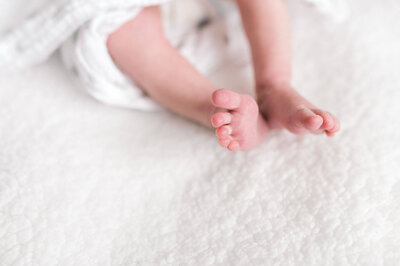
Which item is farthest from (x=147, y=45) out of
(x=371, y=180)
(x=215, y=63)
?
(x=371, y=180)

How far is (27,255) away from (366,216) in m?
0.45

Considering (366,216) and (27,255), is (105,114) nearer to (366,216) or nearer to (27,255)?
(27,255)

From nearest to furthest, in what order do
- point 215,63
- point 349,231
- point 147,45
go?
point 349,231 < point 147,45 < point 215,63

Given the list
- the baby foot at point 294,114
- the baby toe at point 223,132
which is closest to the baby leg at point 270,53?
the baby foot at point 294,114

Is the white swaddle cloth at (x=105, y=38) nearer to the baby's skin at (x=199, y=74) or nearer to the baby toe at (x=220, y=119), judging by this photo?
the baby's skin at (x=199, y=74)

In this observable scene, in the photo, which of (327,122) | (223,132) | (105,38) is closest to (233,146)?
(223,132)

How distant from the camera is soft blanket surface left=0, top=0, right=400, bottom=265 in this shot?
557mm

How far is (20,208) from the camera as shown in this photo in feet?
2.00

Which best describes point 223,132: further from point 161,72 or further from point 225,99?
point 161,72

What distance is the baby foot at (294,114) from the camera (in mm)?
560

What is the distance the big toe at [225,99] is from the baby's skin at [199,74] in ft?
0.14

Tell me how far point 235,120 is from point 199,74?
14cm

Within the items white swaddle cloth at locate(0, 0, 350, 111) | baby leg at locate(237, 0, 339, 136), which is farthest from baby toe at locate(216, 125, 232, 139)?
white swaddle cloth at locate(0, 0, 350, 111)

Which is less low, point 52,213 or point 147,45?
point 147,45
